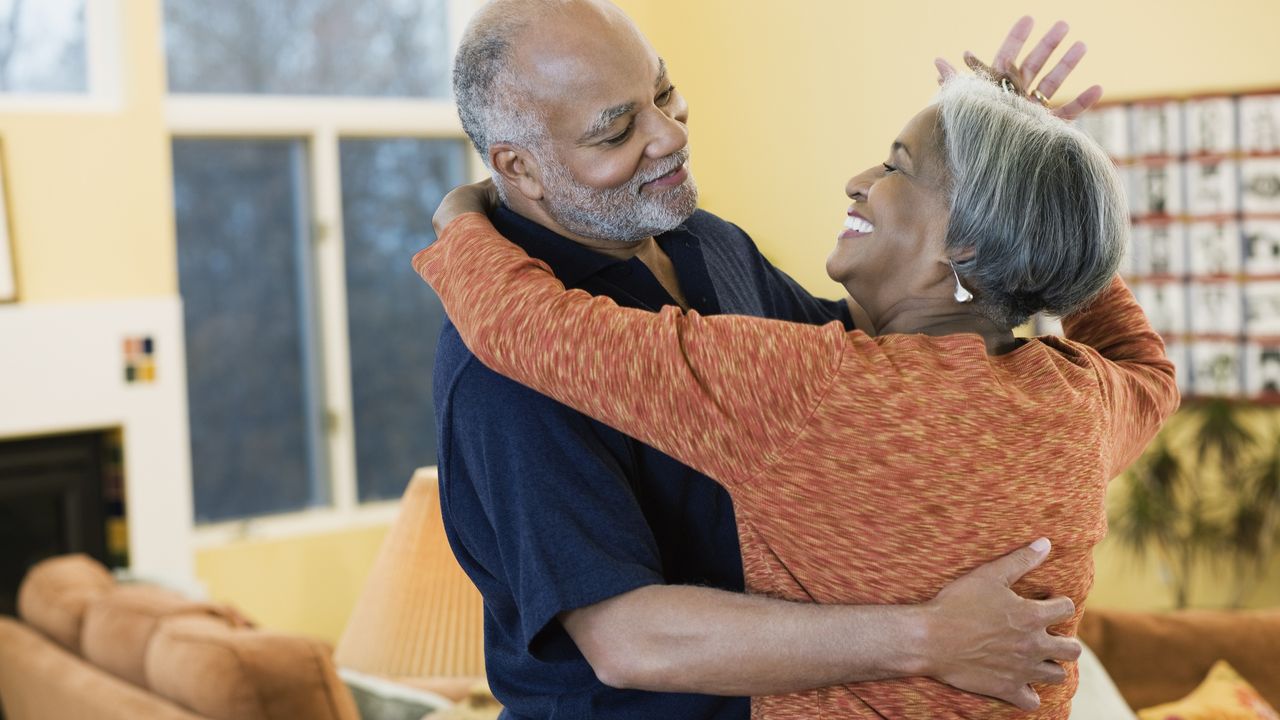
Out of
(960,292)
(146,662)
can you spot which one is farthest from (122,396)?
(960,292)

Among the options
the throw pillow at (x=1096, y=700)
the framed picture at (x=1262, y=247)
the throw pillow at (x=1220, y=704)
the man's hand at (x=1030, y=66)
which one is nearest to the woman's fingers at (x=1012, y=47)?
the man's hand at (x=1030, y=66)

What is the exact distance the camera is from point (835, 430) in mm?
1226

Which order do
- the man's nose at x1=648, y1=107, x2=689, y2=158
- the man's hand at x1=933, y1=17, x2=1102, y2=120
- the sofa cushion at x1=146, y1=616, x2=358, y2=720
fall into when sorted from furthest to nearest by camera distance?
the sofa cushion at x1=146, y1=616, x2=358, y2=720 → the man's hand at x1=933, y1=17, x2=1102, y2=120 → the man's nose at x1=648, y1=107, x2=689, y2=158

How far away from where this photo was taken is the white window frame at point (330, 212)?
19.9 ft

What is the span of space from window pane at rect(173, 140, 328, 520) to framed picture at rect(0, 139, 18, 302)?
791 millimetres

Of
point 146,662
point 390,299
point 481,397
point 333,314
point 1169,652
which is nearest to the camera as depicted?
point 481,397

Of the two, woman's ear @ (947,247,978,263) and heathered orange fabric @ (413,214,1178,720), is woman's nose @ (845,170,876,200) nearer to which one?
woman's ear @ (947,247,978,263)

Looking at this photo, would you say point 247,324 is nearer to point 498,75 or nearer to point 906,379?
point 498,75

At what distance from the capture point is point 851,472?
1.24 meters

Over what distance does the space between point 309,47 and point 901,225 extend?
17.4ft

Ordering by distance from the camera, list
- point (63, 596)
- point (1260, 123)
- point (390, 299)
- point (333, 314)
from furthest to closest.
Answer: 1. point (390, 299)
2. point (333, 314)
3. point (1260, 123)
4. point (63, 596)

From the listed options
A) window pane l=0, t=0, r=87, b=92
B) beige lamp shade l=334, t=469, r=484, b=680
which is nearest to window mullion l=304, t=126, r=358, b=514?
window pane l=0, t=0, r=87, b=92

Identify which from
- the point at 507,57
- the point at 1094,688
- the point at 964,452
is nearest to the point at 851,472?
the point at 964,452

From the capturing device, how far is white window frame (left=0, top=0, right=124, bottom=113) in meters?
5.54
